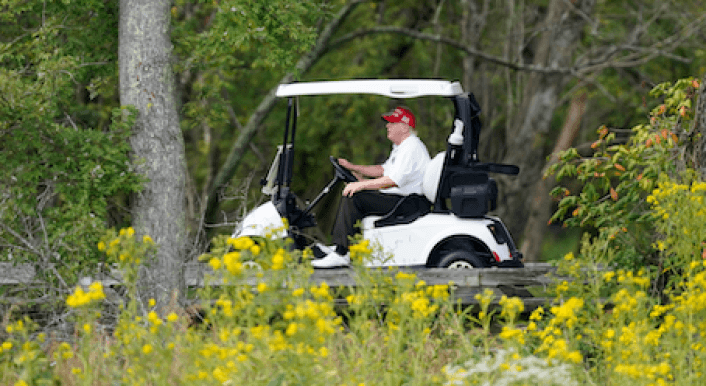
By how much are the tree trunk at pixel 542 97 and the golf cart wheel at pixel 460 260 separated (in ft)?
21.1

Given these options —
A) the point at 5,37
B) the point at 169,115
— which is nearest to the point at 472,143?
the point at 169,115

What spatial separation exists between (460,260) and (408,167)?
86cm

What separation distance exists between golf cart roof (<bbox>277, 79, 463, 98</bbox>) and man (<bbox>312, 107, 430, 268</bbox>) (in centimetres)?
28

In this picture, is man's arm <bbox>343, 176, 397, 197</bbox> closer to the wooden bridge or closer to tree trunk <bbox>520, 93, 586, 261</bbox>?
the wooden bridge

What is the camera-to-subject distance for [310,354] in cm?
315

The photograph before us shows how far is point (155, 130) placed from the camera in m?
6.54

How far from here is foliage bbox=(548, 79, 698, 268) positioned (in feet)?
19.8

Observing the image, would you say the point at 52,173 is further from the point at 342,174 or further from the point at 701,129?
the point at 701,129

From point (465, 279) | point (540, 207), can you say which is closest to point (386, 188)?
point (465, 279)

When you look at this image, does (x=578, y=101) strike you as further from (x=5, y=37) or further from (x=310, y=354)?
(x=310, y=354)

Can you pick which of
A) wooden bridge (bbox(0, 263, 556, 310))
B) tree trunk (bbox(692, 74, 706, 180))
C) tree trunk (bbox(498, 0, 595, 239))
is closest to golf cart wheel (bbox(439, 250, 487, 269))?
wooden bridge (bbox(0, 263, 556, 310))

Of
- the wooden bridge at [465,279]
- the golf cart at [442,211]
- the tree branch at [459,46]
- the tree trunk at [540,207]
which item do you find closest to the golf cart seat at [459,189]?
the golf cart at [442,211]

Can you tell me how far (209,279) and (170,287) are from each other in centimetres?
312

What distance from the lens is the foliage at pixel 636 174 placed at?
6031 mm
